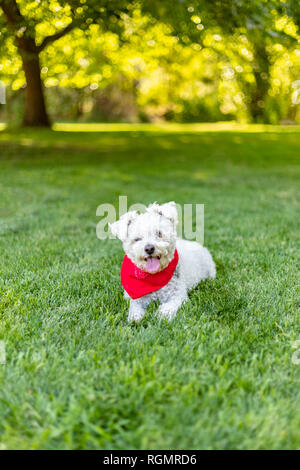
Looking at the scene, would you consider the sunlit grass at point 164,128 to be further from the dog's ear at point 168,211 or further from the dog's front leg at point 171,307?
the dog's front leg at point 171,307

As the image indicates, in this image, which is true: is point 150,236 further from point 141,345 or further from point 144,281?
point 141,345

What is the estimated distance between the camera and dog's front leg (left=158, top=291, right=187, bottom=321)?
10.3 ft

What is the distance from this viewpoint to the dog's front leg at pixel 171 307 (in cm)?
312

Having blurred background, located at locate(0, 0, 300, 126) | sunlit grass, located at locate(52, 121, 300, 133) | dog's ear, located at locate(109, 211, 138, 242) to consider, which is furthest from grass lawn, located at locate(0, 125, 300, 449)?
sunlit grass, located at locate(52, 121, 300, 133)

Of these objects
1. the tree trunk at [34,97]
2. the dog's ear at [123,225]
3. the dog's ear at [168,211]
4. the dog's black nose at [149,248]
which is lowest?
the dog's black nose at [149,248]

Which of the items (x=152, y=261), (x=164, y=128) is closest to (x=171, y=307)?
(x=152, y=261)

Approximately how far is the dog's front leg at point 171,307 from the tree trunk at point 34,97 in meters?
14.6

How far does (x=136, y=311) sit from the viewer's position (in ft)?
10.6

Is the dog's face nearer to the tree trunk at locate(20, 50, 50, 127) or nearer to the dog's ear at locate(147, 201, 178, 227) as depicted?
the dog's ear at locate(147, 201, 178, 227)

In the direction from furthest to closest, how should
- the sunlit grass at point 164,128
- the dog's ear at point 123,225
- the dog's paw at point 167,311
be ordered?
the sunlit grass at point 164,128 < the dog's ear at point 123,225 < the dog's paw at point 167,311

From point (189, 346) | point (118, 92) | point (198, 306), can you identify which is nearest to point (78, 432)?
point (189, 346)

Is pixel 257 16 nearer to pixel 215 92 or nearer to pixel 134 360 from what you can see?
pixel 134 360

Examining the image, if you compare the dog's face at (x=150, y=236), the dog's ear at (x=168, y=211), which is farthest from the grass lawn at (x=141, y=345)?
the dog's ear at (x=168, y=211)

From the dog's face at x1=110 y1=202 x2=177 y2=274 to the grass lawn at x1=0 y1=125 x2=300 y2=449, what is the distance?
44 centimetres
